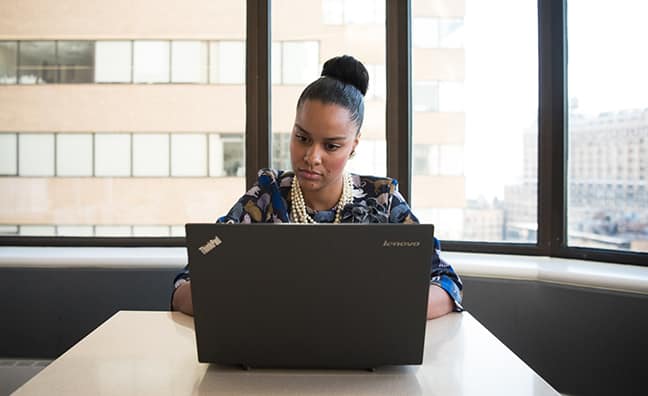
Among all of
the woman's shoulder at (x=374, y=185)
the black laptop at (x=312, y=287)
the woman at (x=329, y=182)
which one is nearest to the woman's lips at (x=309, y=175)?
the woman at (x=329, y=182)

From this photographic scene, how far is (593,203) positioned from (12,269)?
2528mm

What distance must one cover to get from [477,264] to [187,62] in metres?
1.79

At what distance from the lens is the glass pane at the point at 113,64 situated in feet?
10.1

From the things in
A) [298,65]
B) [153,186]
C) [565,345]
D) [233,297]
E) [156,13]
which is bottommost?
[565,345]

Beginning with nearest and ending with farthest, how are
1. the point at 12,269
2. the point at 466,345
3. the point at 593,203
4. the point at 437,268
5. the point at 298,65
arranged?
1. the point at 466,345
2. the point at 437,268
3. the point at 593,203
4. the point at 12,269
5. the point at 298,65

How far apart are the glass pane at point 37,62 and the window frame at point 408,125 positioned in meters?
0.85

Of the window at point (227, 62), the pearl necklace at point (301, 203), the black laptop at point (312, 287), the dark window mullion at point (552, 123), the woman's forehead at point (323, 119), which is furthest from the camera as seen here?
the window at point (227, 62)

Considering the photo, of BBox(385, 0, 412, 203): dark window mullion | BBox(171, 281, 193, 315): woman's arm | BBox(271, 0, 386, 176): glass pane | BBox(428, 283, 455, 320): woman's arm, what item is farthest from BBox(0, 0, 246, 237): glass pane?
BBox(428, 283, 455, 320): woman's arm

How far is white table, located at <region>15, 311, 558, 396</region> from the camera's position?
895mm

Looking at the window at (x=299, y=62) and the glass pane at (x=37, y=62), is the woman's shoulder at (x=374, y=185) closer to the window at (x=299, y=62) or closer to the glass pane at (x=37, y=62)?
the window at (x=299, y=62)

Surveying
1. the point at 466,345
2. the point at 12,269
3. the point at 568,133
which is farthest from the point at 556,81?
the point at 12,269

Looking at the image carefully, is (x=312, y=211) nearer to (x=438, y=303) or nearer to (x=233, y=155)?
(x=438, y=303)

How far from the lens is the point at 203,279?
88 cm

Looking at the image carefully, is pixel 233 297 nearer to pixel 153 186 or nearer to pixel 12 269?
pixel 12 269
